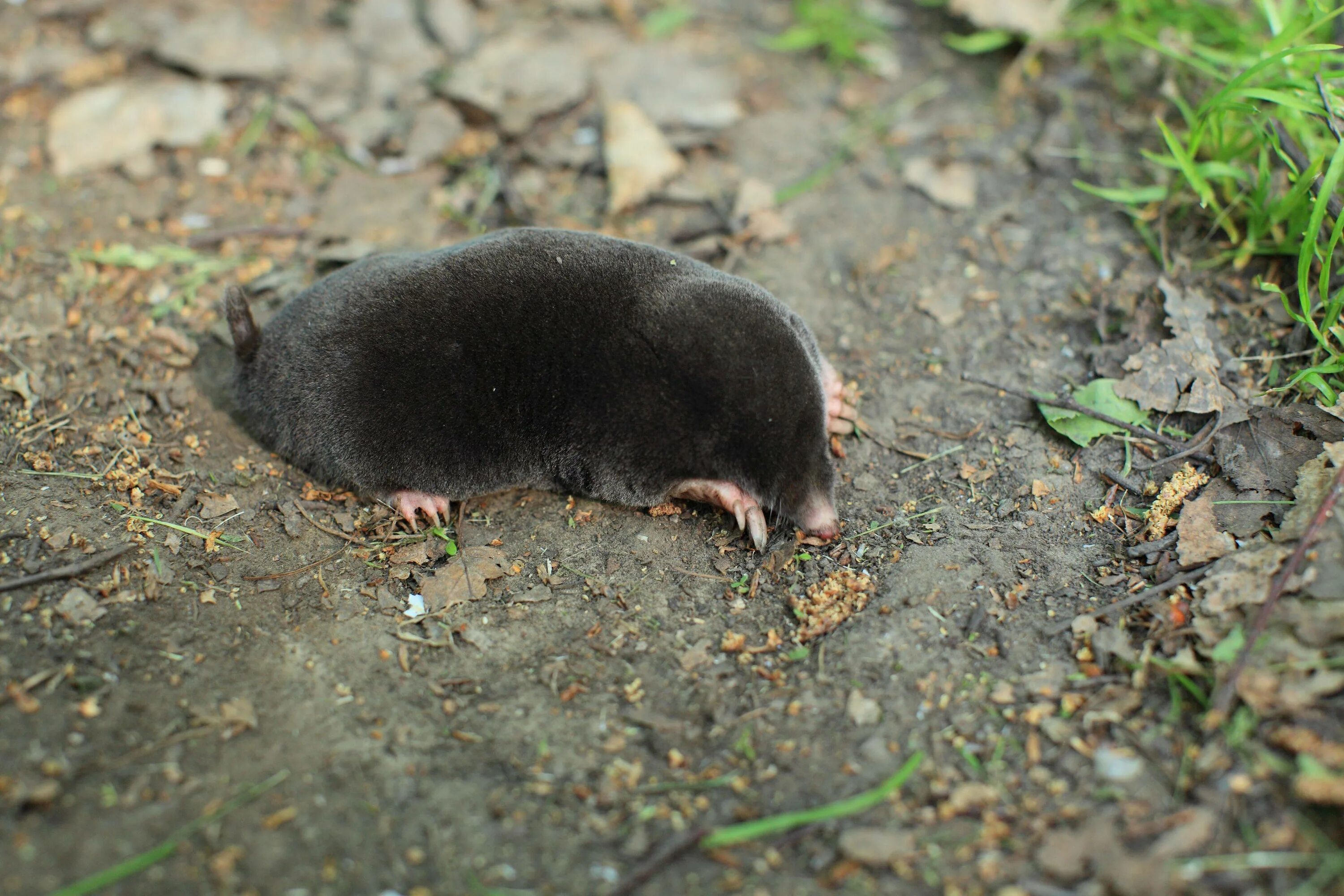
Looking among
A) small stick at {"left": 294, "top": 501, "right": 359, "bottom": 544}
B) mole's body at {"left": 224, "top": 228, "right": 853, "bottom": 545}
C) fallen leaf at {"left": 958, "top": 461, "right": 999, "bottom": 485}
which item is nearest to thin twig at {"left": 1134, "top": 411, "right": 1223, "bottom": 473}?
fallen leaf at {"left": 958, "top": 461, "right": 999, "bottom": 485}

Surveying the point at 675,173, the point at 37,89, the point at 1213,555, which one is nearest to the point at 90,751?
the point at 1213,555

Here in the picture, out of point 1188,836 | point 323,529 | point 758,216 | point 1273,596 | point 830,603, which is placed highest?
point 1273,596

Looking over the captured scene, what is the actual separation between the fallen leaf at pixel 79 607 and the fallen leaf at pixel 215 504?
512 mm

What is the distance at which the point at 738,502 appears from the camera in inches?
125

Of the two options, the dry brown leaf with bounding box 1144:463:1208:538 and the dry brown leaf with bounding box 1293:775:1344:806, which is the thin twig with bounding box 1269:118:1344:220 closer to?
the dry brown leaf with bounding box 1144:463:1208:538

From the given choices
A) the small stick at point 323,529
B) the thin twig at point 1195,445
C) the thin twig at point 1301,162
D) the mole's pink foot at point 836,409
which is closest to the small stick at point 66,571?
the small stick at point 323,529

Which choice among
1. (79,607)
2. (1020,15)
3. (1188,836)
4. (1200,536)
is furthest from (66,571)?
(1020,15)

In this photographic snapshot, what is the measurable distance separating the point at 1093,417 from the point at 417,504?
247 centimetres

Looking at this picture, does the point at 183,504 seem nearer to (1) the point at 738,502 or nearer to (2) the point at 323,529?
(2) the point at 323,529

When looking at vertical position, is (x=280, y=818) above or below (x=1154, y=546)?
below

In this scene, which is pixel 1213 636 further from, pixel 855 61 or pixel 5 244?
pixel 5 244

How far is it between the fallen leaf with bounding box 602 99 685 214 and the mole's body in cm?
134

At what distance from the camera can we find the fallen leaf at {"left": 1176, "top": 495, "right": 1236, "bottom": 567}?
9.18 ft

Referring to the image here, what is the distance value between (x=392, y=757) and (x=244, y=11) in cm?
477
